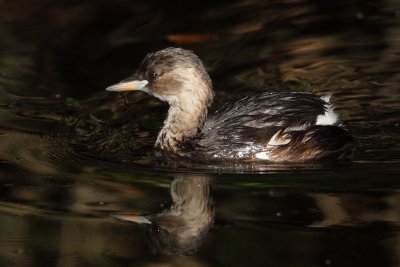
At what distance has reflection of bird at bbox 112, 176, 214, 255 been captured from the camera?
699cm

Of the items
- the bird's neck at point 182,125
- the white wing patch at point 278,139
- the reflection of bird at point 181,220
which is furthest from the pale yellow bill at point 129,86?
the reflection of bird at point 181,220

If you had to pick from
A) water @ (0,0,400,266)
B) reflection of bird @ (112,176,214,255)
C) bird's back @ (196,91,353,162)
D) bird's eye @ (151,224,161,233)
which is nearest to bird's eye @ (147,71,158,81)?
water @ (0,0,400,266)

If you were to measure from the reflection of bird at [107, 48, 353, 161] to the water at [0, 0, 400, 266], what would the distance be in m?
0.21

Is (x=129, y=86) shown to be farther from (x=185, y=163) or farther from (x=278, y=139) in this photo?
(x=278, y=139)

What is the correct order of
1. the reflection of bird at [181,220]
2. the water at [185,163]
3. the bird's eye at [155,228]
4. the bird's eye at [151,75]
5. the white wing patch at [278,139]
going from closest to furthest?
1. the water at [185,163]
2. the reflection of bird at [181,220]
3. the bird's eye at [155,228]
4. the white wing patch at [278,139]
5. the bird's eye at [151,75]

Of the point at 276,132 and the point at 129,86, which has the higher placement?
the point at 129,86

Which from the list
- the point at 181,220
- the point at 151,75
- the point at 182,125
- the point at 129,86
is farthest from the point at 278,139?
the point at 181,220

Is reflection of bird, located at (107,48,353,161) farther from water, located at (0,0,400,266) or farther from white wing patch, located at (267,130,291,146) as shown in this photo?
water, located at (0,0,400,266)

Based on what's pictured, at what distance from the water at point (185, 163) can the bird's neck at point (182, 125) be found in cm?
19

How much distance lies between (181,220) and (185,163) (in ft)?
4.67

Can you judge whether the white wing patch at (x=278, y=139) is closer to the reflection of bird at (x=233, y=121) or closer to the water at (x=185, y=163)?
the reflection of bird at (x=233, y=121)

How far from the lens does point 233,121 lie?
900cm

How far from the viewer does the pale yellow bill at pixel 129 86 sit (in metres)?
9.35

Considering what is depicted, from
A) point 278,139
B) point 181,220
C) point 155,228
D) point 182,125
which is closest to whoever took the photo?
point 155,228
